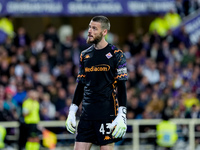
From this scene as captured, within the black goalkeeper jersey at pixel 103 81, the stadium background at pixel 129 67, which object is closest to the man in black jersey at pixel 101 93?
the black goalkeeper jersey at pixel 103 81

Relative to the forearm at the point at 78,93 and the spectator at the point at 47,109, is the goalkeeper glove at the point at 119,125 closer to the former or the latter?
the forearm at the point at 78,93

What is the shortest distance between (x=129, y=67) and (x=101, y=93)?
901 cm

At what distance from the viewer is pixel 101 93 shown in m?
5.70

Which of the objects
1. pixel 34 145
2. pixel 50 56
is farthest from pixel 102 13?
pixel 34 145

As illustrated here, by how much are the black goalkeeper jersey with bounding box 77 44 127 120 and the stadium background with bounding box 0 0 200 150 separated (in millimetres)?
5834

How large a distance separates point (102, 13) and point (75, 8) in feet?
2.38

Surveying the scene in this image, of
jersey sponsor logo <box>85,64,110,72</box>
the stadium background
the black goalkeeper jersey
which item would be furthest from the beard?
the stadium background

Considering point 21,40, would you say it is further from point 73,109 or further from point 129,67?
point 73,109

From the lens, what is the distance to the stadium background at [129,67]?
12109mm

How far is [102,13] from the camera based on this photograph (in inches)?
481

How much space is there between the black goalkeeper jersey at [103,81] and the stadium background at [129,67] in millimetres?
5834

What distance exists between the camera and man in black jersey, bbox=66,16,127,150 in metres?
5.64

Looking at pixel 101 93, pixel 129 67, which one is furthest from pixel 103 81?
pixel 129 67

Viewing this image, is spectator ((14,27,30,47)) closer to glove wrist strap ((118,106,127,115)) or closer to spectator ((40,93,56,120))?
spectator ((40,93,56,120))
